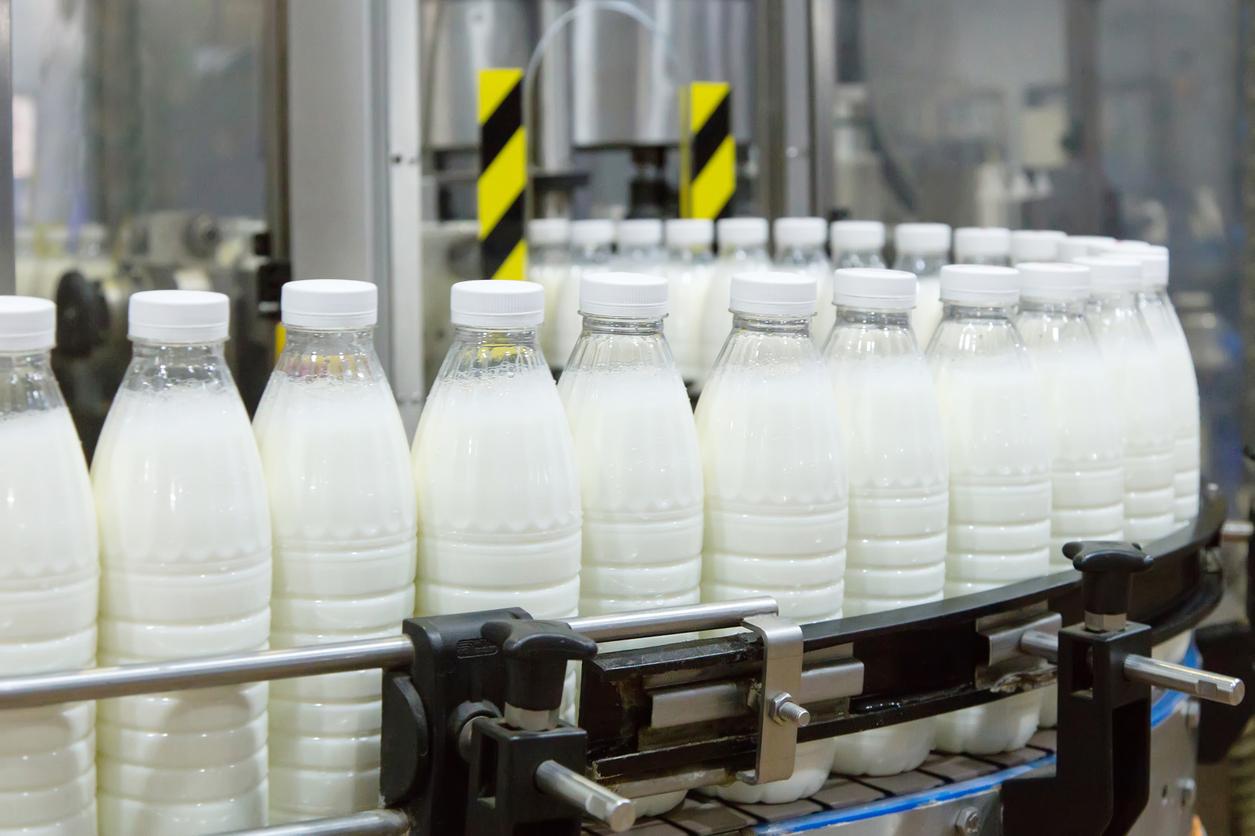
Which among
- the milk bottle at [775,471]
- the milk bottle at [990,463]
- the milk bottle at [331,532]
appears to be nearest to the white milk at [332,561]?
the milk bottle at [331,532]

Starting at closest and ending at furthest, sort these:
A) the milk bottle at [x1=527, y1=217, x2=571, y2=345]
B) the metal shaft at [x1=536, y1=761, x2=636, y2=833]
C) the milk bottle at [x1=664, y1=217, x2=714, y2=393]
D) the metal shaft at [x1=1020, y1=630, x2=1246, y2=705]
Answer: the metal shaft at [x1=536, y1=761, x2=636, y2=833] < the metal shaft at [x1=1020, y1=630, x2=1246, y2=705] < the milk bottle at [x1=664, y1=217, x2=714, y2=393] < the milk bottle at [x1=527, y1=217, x2=571, y2=345]

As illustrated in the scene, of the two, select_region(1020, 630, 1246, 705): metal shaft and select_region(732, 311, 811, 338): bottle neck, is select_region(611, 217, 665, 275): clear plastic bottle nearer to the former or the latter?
select_region(732, 311, 811, 338): bottle neck

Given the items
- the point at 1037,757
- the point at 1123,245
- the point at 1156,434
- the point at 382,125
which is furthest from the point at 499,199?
the point at 1037,757

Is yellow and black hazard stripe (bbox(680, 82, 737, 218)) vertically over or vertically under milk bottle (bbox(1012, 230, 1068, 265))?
over

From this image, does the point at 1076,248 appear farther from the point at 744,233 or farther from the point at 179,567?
the point at 179,567

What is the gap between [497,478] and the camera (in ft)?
2.86

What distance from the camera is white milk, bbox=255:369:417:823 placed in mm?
846

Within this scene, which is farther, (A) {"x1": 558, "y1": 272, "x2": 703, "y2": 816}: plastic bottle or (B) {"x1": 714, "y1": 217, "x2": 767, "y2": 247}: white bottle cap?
(B) {"x1": 714, "y1": 217, "x2": 767, "y2": 247}: white bottle cap

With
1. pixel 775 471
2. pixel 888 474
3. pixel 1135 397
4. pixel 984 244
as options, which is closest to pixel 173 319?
pixel 775 471

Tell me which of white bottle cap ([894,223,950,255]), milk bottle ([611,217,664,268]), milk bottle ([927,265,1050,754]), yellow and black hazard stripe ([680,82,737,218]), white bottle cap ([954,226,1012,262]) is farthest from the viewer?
yellow and black hazard stripe ([680,82,737,218])

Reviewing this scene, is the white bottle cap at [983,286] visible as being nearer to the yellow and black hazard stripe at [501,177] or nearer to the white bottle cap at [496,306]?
the white bottle cap at [496,306]

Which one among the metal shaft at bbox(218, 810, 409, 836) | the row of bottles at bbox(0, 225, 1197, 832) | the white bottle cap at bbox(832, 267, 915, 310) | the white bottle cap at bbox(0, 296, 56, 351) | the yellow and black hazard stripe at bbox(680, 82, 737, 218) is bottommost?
the metal shaft at bbox(218, 810, 409, 836)

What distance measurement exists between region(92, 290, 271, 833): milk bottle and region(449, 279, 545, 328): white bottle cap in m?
0.15

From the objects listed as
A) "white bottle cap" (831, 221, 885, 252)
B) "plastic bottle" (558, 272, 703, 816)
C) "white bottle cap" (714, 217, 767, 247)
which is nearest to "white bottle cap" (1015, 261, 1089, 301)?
"plastic bottle" (558, 272, 703, 816)
